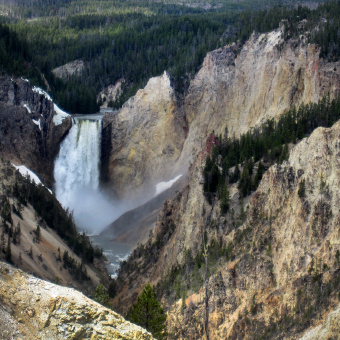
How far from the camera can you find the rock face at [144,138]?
86000mm

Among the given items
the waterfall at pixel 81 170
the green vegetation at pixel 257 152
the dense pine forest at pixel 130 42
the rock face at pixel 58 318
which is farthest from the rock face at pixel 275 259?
the waterfall at pixel 81 170

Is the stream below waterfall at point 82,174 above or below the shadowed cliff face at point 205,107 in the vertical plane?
below

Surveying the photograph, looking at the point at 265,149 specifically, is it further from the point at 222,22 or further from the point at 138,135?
the point at 222,22

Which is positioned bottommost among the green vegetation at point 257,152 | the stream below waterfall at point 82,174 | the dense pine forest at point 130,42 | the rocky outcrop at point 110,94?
the stream below waterfall at point 82,174

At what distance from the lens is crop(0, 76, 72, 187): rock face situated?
257 ft

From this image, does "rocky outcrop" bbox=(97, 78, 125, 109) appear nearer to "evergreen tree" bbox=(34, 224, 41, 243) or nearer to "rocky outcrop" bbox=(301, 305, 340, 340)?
"evergreen tree" bbox=(34, 224, 41, 243)

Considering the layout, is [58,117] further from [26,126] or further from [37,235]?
[37,235]

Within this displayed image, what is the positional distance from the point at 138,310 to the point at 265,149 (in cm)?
2066

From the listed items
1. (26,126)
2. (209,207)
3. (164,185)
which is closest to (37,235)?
(209,207)

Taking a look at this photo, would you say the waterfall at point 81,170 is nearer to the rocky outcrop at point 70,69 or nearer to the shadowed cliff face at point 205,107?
the shadowed cliff face at point 205,107

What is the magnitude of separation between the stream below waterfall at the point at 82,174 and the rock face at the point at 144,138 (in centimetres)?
175

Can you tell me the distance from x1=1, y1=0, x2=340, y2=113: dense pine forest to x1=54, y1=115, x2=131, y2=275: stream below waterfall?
40.8 feet

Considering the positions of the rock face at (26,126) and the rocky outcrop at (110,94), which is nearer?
the rock face at (26,126)

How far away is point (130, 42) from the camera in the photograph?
137875 mm
